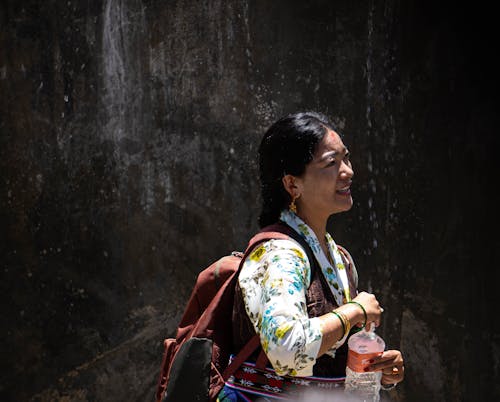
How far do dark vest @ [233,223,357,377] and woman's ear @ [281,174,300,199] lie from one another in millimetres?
134

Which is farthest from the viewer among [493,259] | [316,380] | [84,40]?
[84,40]

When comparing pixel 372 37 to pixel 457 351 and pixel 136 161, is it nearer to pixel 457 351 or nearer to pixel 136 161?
pixel 136 161

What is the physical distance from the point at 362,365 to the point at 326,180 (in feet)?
1.66

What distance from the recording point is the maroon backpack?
186 centimetres

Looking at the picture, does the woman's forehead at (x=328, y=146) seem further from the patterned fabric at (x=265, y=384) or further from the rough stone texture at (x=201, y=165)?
the rough stone texture at (x=201, y=165)

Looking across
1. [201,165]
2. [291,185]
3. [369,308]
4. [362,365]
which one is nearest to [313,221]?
[291,185]

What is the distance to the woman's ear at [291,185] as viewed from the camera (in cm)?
200

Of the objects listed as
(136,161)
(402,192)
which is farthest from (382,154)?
(136,161)

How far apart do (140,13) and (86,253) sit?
1641mm

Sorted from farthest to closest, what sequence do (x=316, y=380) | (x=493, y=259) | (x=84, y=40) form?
(x=84, y=40)
(x=493, y=259)
(x=316, y=380)

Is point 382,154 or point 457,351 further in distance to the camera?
point 382,154

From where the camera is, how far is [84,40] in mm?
4648

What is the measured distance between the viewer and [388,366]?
183 centimetres

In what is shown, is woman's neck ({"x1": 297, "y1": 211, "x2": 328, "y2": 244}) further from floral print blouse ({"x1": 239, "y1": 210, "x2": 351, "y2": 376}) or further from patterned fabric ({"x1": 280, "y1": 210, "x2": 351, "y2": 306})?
floral print blouse ({"x1": 239, "y1": 210, "x2": 351, "y2": 376})
